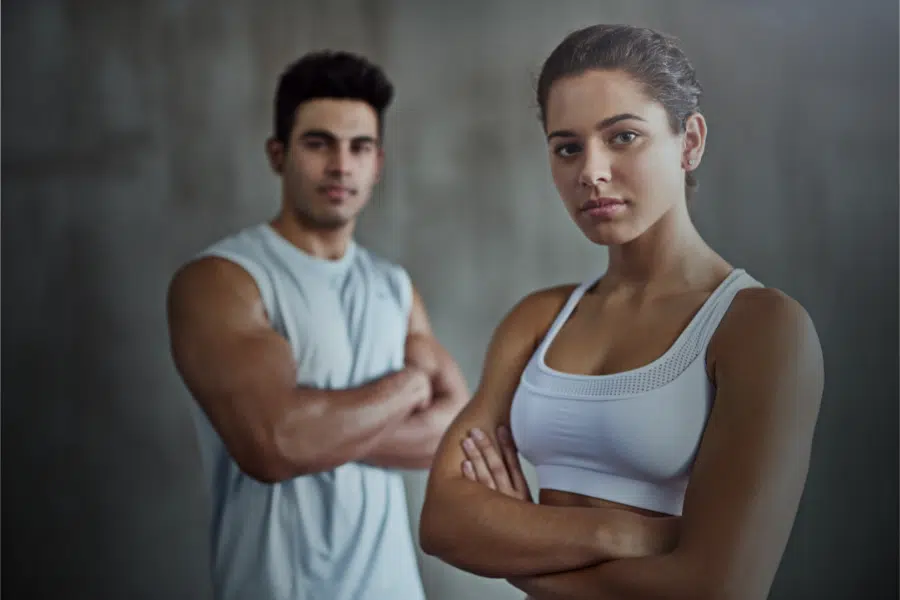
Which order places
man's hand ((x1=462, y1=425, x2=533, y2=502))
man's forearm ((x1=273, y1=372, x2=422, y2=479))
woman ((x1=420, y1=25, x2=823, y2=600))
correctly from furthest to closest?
man's forearm ((x1=273, y1=372, x2=422, y2=479)) < man's hand ((x1=462, y1=425, x2=533, y2=502)) < woman ((x1=420, y1=25, x2=823, y2=600))

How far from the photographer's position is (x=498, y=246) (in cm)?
178

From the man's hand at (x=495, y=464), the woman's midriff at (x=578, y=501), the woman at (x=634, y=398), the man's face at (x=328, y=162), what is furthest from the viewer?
the man's face at (x=328, y=162)

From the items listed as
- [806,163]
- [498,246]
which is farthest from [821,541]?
[498,246]

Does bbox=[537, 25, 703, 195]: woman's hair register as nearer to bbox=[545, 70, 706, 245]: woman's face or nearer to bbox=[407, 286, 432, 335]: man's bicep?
bbox=[545, 70, 706, 245]: woman's face

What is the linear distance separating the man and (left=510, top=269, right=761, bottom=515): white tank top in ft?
1.83

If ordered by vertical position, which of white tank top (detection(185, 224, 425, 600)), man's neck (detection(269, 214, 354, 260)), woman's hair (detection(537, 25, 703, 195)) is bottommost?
white tank top (detection(185, 224, 425, 600))

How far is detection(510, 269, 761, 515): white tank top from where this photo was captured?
38.9 inches

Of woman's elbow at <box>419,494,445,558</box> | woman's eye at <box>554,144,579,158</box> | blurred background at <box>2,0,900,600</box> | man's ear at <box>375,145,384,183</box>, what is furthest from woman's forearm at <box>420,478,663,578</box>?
man's ear at <box>375,145,384,183</box>

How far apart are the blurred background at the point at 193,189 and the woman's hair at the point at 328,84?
0.03 meters

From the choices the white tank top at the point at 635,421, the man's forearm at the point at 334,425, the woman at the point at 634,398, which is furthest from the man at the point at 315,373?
the white tank top at the point at 635,421

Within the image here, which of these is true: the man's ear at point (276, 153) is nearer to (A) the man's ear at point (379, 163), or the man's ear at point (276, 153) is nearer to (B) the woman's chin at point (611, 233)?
(A) the man's ear at point (379, 163)

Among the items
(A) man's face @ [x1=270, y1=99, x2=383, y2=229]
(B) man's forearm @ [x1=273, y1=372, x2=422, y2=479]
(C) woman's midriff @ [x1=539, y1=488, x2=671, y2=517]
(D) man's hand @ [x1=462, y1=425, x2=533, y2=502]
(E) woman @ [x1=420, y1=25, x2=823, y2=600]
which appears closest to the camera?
(E) woman @ [x1=420, y1=25, x2=823, y2=600]

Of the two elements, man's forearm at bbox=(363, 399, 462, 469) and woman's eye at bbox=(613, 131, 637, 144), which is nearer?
woman's eye at bbox=(613, 131, 637, 144)

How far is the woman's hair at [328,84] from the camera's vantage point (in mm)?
1799
